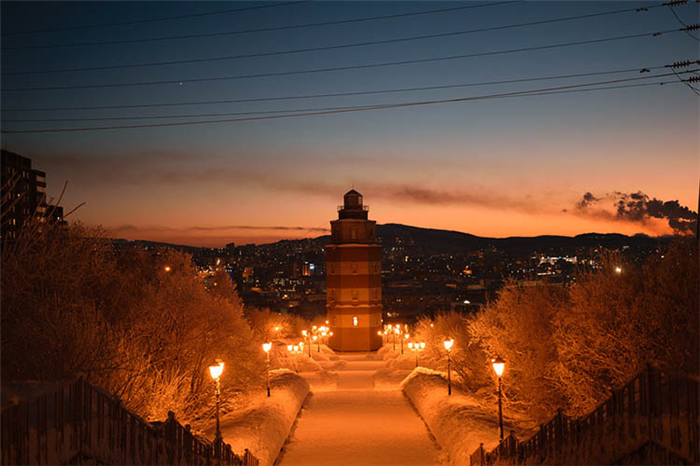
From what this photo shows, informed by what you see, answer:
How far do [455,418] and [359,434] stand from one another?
3952mm

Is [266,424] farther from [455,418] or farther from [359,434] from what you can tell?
[455,418]

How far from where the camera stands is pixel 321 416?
92.0ft

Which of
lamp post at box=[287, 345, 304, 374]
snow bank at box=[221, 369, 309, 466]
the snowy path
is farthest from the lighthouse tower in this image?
snow bank at box=[221, 369, 309, 466]

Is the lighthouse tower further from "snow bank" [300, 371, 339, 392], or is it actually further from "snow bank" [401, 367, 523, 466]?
"snow bank" [401, 367, 523, 466]

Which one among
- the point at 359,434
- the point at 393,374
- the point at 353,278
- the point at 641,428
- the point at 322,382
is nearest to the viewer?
the point at 641,428

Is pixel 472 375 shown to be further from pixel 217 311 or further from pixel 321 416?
pixel 217 311

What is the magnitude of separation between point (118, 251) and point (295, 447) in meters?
30.9

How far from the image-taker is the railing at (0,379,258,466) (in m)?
7.45

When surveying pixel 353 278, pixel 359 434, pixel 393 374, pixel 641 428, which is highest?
pixel 353 278

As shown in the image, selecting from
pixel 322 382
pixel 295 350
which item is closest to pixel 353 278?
pixel 295 350

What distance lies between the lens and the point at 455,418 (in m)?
22.7

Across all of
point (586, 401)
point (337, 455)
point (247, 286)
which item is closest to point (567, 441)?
point (586, 401)

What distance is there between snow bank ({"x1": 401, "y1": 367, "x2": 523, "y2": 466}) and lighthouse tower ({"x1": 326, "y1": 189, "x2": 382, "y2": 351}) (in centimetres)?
2847

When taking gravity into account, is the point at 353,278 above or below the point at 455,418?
above
